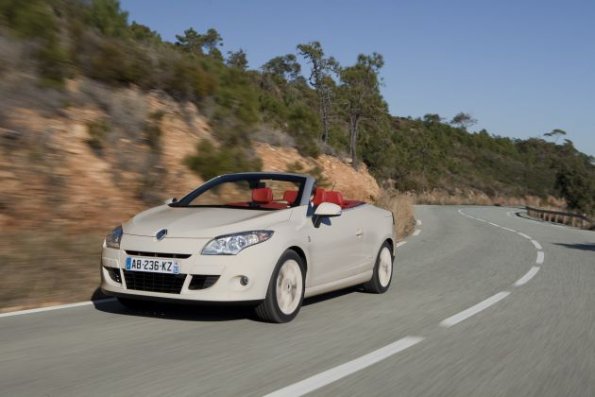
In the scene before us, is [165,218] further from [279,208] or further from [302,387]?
[302,387]

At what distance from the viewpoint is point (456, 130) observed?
5027 inches

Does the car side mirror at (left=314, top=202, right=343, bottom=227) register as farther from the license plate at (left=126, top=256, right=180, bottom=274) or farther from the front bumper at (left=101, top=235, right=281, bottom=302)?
the license plate at (left=126, top=256, right=180, bottom=274)

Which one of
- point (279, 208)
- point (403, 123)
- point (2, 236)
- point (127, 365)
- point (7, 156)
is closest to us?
point (127, 365)

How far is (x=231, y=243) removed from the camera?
6551mm

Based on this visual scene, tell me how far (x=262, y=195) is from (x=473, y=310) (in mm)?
2707

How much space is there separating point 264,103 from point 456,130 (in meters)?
102

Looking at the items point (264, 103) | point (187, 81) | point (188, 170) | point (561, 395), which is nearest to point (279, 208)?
point (561, 395)

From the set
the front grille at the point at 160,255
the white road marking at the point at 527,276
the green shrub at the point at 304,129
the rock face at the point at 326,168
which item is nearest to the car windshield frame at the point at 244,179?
the front grille at the point at 160,255

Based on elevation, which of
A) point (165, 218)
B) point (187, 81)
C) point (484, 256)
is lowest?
point (484, 256)

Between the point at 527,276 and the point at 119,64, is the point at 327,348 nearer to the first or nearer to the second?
the point at 527,276

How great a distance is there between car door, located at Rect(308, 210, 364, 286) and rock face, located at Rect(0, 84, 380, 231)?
5.13 meters

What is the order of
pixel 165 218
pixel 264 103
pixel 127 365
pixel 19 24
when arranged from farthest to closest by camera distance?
pixel 264 103 < pixel 19 24 < pixel 165 218 < pixel 127 365

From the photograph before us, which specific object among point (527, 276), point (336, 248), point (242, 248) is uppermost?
point (242, 248)

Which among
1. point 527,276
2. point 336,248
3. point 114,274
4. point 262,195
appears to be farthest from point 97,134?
point 527,276
